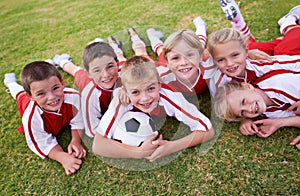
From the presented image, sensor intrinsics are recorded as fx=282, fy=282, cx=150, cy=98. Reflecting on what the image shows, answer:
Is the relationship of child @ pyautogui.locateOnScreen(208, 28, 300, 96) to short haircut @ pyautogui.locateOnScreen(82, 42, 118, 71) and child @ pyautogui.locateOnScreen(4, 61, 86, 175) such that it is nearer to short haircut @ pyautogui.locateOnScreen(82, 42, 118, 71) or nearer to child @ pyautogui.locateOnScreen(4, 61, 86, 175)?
short haircut @ pyautogui.locateOnScreen(82, 42, 118, 71)

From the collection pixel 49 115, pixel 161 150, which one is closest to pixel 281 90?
pixel 161 150

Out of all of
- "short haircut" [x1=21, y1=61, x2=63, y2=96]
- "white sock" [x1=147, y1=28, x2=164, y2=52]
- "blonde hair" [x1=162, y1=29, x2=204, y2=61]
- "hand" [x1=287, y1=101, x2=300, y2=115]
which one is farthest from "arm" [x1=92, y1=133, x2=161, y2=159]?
"white sock" [x1=147, y1=28, x2=164, y2=52]

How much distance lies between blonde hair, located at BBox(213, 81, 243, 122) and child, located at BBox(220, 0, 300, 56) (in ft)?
1.85

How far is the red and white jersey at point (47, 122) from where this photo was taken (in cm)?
223

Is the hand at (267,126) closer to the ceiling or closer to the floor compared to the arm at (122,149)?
closer to the floor

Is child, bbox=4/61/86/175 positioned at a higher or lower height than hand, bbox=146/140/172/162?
higher

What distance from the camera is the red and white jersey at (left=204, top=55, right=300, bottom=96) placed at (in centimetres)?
218

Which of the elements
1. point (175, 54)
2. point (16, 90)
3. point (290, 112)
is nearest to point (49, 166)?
point (16, 90)

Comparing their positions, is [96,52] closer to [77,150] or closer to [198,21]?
[77,150]

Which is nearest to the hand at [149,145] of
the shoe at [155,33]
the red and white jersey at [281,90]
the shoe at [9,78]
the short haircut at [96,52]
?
the short haircut at [96,52]

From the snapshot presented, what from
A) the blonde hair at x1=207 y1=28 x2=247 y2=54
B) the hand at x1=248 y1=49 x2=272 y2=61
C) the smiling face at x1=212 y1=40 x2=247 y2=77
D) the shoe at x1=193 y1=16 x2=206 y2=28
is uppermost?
the blonde hair at x1=207 y1=28 x2=247 y2=54

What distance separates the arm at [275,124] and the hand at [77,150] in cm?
135

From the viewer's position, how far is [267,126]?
6.88 feet

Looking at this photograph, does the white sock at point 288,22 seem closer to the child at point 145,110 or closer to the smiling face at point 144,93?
the child at point 145,110
